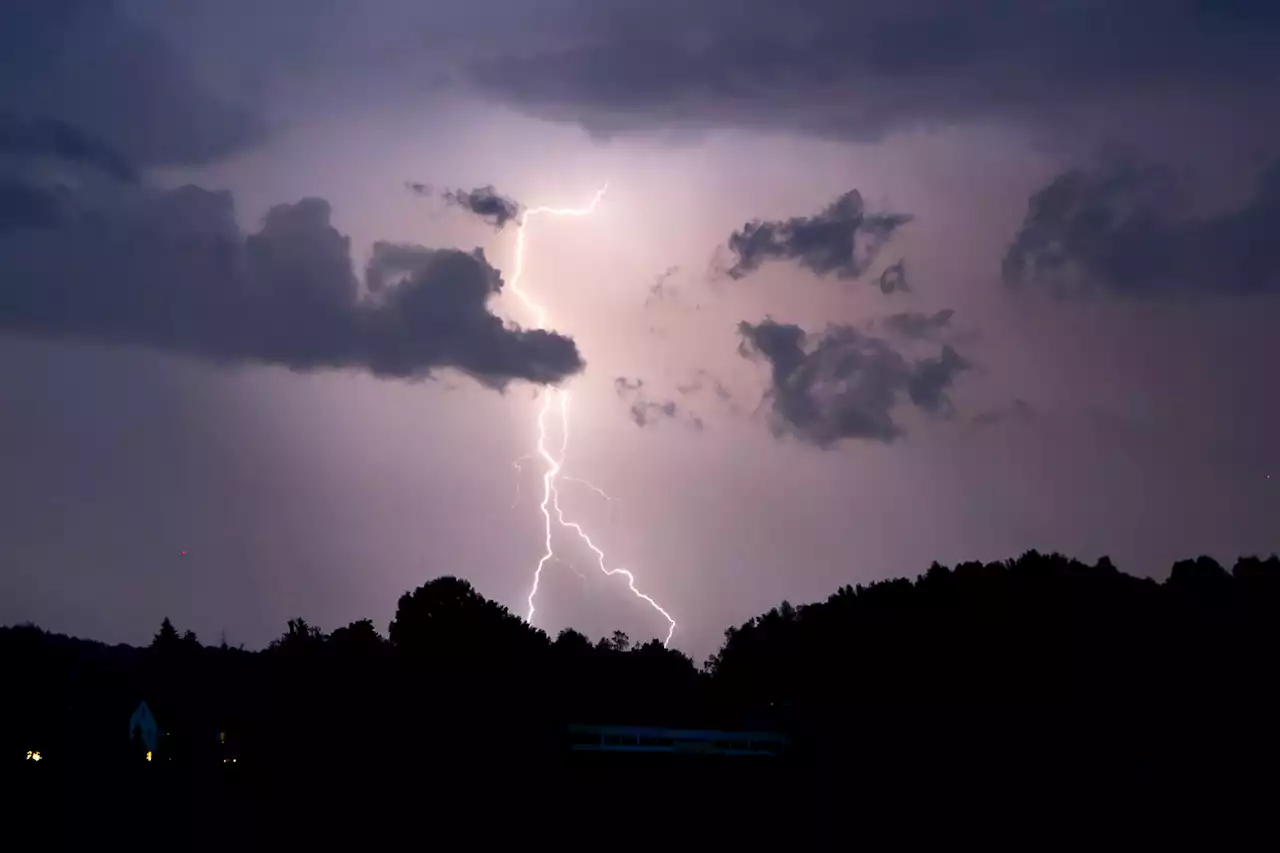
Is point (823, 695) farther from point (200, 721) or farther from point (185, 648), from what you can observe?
point (185, 648)

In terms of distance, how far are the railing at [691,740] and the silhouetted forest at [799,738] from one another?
2.81ft

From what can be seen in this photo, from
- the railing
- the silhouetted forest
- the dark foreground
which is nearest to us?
the dark foreground

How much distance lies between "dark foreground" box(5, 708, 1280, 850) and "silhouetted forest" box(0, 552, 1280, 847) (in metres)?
0.14

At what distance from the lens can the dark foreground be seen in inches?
2766

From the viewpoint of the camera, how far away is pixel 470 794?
75.1 metres

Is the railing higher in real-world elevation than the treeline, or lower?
lower

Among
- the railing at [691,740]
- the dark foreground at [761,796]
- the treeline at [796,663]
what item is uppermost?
the treeline at [796,663]

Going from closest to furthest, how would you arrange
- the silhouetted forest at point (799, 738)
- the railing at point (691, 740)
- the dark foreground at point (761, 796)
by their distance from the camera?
the dark foreground at point (761, 796), the silhouetted forest at point (799, 738), the railing at point (691, 740)

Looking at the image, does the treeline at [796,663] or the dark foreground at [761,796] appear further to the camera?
the treeline at [796,663]

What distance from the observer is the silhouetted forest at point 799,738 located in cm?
7312

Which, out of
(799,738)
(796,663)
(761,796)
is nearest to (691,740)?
(799,738)

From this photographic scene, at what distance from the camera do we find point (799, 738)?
82.6 m

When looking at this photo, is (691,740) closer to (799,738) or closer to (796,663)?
(799,738)

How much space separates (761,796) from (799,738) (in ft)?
20.0
